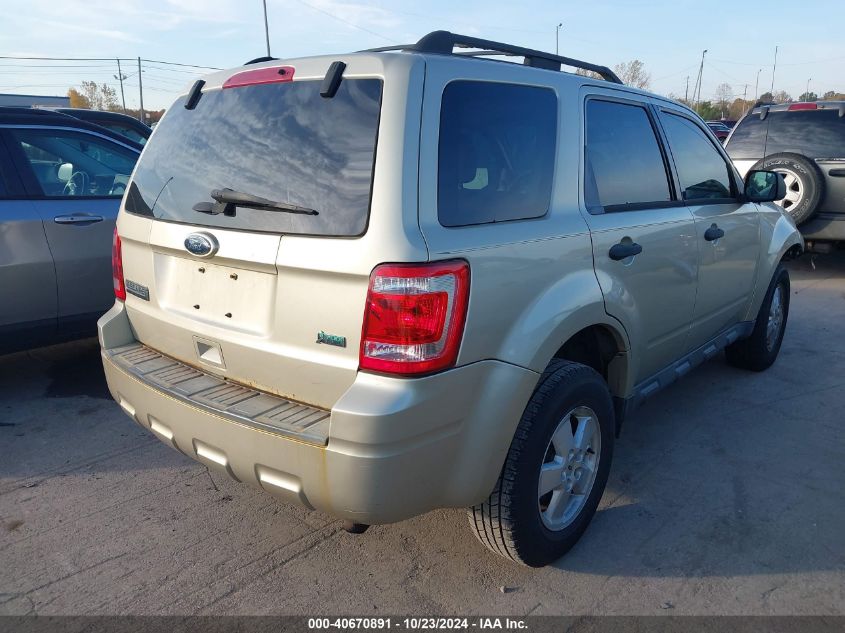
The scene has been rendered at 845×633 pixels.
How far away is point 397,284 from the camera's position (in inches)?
80.4

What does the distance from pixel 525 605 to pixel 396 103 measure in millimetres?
1852

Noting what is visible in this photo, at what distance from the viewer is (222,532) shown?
9.66ft

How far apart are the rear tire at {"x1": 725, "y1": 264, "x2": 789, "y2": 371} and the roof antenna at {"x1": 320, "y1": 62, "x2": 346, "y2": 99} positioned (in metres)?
3.66

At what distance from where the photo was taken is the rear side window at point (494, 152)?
2.22 metres

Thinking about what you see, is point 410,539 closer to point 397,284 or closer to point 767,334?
point 397,284

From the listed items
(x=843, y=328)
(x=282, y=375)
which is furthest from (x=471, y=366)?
(x=843, y=328)

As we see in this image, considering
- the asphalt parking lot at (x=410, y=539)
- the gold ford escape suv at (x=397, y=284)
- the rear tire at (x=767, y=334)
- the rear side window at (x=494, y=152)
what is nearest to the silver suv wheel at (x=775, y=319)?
the rear tire at (x=767, y=334)

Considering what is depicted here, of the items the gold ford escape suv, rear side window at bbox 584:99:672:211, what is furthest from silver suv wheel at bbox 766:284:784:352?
the gold ford escape suv

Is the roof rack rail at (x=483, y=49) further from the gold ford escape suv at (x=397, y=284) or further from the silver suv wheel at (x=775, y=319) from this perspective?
the silver suv wheel at (x=775, y=319)

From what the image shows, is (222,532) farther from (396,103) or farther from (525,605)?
(396,103)

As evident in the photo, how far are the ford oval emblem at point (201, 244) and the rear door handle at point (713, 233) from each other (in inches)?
103

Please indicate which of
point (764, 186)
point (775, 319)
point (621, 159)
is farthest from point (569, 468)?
point (775, 319)

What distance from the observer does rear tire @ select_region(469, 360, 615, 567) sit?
2441 mm

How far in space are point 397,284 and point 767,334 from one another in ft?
12.6
